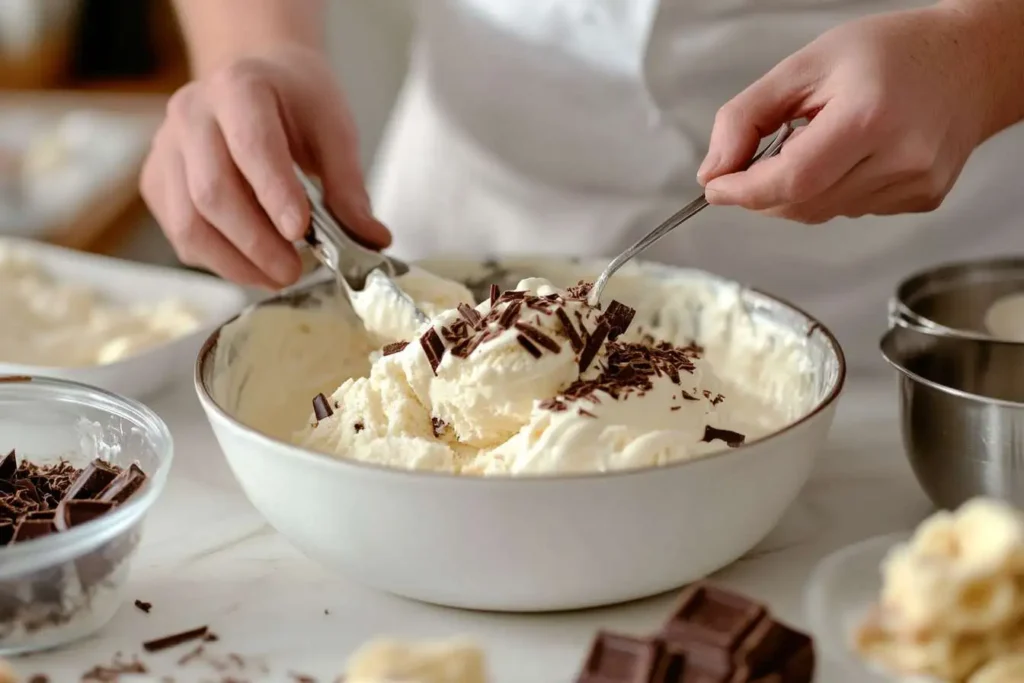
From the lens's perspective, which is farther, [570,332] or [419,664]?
[570,332]

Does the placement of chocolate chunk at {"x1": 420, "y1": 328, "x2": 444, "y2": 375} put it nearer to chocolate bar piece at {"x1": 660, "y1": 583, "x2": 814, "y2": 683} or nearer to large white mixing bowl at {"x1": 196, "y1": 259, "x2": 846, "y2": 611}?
large white mixing bowl at {"x1": 196, "y1": 259, "x2": 846, "y2": 611}

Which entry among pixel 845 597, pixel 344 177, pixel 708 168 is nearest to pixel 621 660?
pixel 845 597

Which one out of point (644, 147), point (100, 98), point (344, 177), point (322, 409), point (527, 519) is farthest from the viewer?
point (100, 98)

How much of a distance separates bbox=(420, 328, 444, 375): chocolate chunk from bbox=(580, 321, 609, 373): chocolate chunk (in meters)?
0.12

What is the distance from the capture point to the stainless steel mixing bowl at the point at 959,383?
895 millimetres

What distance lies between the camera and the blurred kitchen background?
2.25 m

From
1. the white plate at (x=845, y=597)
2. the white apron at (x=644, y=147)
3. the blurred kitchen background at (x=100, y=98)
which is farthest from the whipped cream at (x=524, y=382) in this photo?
the blurred kitchen background at (x=100, y=98)

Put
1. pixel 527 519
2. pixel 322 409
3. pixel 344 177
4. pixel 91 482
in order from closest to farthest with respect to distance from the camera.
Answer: pixel 527 519
pixel 91 482
pixel 322 409
pixel 344 177

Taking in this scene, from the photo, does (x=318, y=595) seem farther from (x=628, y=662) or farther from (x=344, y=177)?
(x=344, y=177)

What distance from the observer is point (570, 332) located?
3.09 ft

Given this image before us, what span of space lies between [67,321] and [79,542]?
70 cm

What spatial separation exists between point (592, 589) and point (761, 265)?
0.70m

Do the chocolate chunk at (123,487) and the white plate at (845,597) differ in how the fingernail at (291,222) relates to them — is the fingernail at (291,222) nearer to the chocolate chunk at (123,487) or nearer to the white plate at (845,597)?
the chocolate chunk at (123,487)

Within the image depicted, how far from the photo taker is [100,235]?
252cm
